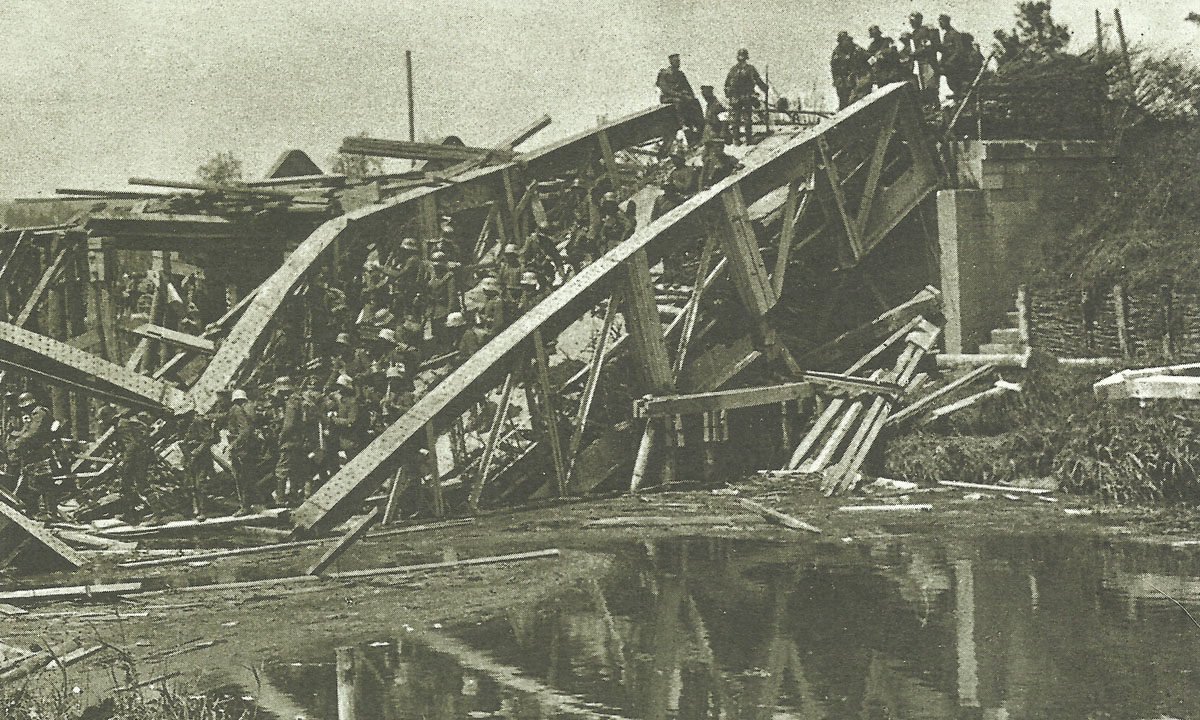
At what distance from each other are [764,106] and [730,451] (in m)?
7.67

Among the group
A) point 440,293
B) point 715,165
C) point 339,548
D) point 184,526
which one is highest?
point 715,165

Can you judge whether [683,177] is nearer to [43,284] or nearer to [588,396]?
[588,396]

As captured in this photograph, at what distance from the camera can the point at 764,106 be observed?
23375 millimetres

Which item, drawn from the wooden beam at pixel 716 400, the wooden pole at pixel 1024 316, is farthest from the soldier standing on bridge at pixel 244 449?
the wooden pole at pixel 1024 316

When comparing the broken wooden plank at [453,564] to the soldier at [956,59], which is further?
the soldier at [956,59]

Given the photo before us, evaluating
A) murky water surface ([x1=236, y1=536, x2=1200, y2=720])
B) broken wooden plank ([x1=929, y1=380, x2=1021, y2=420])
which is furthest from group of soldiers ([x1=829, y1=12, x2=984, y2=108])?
murky water surface ([x1=236, y1=536, x2=1200, y2=720])

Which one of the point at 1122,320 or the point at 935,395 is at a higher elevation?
the point at 1122,320

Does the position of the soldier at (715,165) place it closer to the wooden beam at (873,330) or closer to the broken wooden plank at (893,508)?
the wooden beam at (873,330)

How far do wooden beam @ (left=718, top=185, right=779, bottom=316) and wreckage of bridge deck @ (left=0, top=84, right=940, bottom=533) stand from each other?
0.02m

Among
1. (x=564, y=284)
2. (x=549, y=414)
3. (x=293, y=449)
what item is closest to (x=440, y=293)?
(x=564, y=284)

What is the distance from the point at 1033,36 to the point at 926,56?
220cm

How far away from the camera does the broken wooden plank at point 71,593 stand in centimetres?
1082

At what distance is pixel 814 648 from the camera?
927cm

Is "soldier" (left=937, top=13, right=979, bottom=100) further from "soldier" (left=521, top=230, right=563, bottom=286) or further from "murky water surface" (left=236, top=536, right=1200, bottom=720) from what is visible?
"murky water surface" (left=236, top=536, right=1200, bottom=720)
